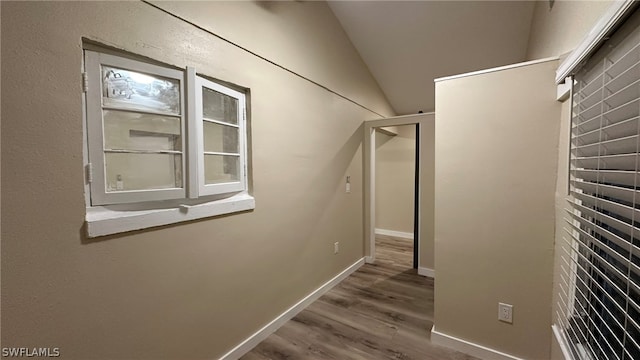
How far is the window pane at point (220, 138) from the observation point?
1.74 metres

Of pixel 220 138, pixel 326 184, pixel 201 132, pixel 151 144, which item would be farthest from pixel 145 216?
pixel 326 184

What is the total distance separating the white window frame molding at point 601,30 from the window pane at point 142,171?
6.19 ft

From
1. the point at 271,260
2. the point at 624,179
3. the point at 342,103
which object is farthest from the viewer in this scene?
the point at 342,103

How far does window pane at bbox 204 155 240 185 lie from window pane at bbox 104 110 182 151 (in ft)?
0.80

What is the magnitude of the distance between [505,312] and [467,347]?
390mm

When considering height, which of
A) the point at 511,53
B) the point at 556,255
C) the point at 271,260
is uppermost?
the point at 511,53

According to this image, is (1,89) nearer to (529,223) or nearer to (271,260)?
(271,260)

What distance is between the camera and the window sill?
120cm

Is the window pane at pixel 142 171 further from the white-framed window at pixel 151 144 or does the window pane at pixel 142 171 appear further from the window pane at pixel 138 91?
the window pane at pixel 138 91

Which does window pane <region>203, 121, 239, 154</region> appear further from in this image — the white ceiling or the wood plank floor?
the white ceiling

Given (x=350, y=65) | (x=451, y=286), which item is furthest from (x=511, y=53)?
(x=451, y=286)

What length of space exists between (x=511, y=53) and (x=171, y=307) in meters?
3.87

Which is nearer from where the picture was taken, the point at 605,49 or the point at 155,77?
the point at 605,49

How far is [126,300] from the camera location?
1.32 meters
